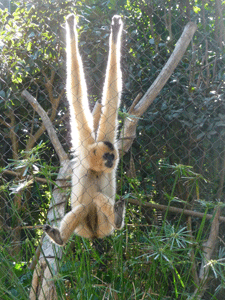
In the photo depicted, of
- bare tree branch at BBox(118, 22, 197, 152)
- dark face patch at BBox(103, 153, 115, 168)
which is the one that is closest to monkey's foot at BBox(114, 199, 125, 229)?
dark face patch at BBox(103, 153, 115, 168)

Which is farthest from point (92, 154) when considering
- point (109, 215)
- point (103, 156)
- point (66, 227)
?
point (66, 227)

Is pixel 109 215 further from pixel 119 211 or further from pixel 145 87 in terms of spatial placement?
pixel 145 87

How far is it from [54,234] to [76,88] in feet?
4.20

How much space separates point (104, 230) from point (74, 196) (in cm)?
45

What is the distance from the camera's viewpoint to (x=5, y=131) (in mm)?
3984

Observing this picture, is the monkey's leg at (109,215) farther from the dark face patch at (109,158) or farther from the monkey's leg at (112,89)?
the monkey's leg at (112,89)

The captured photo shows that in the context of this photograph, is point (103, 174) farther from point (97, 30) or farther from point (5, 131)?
point (97, 30)

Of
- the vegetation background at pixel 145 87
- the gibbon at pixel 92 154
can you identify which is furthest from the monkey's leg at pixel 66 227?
the vegetation background at pixel 145 87

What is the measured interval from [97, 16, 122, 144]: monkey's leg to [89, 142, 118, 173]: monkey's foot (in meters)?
0.14

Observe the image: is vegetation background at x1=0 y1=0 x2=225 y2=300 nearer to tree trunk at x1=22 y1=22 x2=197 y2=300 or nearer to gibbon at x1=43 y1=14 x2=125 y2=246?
tree trunk at x1=22 y1=22 x2=197 y2=300

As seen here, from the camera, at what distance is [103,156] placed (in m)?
3.15

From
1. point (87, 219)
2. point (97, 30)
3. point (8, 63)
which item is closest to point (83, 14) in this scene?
point (97, 30)

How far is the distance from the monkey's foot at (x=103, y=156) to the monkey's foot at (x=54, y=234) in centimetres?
76

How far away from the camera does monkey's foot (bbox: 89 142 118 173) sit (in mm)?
3150
